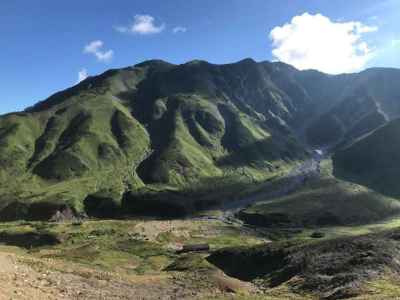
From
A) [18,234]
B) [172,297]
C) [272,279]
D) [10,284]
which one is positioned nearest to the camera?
[10,284]

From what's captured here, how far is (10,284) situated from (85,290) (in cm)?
999

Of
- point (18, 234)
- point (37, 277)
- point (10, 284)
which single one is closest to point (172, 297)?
point (37, 277)

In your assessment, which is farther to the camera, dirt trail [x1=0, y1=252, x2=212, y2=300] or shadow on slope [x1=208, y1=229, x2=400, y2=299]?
shadow on slope [x1=208, y1=229, x2=400, y2=299]

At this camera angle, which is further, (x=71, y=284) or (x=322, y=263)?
(x=322, y=263)

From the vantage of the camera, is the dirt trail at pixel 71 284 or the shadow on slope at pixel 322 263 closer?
the dirt trail at pixel 71 284

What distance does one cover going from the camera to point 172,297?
61281mm

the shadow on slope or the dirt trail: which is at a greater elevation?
the dirt trail

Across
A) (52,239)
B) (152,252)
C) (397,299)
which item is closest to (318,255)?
(397,299)

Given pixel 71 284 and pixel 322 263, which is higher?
pixel 71 284

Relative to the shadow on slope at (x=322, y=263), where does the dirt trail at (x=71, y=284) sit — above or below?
above

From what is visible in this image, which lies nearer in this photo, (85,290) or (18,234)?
(85,290)

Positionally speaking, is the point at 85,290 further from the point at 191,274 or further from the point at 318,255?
the point at 318,255

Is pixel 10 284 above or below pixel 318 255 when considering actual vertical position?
above

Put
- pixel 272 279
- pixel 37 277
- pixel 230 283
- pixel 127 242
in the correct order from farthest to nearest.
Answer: pixel 127 242 < pixel 272 279 < pixel 230 283 < pixel 37 277
